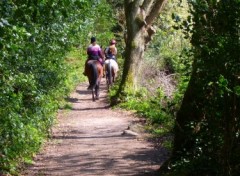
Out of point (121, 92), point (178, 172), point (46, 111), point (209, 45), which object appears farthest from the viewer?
point (121, 92)

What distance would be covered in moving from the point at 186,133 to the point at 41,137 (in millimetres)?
4220

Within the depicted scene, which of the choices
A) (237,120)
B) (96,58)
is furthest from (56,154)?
(96,58)

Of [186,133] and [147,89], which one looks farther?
[147,89]

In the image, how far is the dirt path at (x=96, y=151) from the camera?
7.92 metres

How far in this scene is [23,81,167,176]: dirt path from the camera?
26.0 ft

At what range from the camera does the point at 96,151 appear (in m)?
9.23

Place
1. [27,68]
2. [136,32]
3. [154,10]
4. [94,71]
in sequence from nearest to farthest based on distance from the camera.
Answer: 1. [27,68]
2. [136,32]
3. [154,10]
4. [94,71]

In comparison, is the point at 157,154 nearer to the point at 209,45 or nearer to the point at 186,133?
the point at 186,133

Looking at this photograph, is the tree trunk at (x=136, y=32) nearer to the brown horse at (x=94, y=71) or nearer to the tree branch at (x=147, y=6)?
the tree branch at (x=147, y=6)

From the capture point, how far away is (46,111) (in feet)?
33.4

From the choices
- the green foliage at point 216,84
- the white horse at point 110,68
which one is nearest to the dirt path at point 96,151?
the green foliage at point 216,84

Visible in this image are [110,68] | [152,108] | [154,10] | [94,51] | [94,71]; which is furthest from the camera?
[110,68]

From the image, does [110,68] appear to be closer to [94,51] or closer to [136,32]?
[94,51]

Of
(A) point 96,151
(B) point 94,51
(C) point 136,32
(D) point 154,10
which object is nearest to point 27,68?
(A) point 96,151
